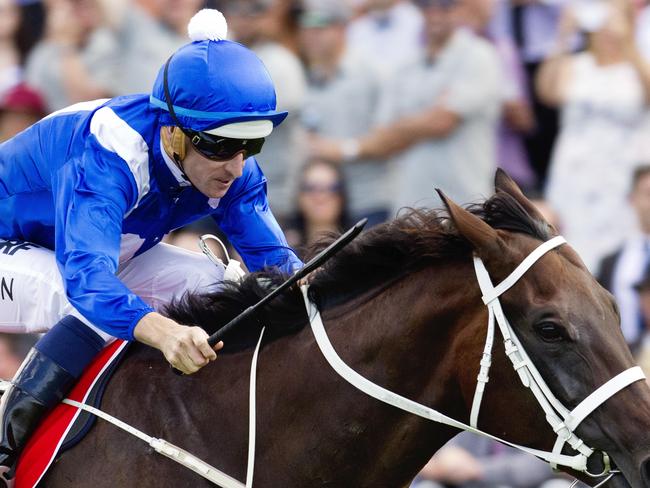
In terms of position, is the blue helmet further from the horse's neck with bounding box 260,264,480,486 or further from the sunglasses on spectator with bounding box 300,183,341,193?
the sunglasses on spectator with bounding box 300,183,341,193

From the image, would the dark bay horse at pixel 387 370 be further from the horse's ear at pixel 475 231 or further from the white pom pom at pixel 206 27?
the white pom pom at pixel 206 27

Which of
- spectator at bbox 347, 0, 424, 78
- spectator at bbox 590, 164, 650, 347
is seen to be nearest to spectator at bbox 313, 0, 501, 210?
spectator at bbox 347, 0, 424, 78

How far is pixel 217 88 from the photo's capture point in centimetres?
343

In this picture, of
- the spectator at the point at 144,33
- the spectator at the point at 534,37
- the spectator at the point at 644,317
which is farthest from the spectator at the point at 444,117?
the spectator at the point at 144,33

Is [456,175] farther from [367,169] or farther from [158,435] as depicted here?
[158,435]

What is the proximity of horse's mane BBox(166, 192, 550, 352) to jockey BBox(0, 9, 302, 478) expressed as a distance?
23 cm

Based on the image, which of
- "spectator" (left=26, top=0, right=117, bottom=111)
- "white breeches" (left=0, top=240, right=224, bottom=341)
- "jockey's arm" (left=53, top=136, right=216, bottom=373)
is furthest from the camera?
"spectator" (left=26, top=0, right=117, bottom=111)

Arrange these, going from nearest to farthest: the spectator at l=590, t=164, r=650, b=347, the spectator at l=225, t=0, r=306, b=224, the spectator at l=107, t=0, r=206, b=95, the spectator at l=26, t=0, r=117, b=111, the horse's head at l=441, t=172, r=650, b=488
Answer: the horse's head at l=441, t=172, r=650, b=488 → the spectator at l=590, t=164, r=650, b=347 → the spectator at l=225, t=0, r=306, b=224 → the spectator at l=107, t=0, r=206, b=95 → the spectator at l=26, t=0, r=117, b=111

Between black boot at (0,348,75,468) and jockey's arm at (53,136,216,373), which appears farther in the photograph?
black boot at (0,348,75,468)

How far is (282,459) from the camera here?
11.1 ft

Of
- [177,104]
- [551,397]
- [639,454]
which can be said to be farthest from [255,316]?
[639,454]

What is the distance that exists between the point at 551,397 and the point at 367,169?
4161mm

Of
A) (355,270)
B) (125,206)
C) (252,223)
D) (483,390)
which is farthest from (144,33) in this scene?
(483,390)

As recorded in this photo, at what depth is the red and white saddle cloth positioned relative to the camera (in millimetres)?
3514
